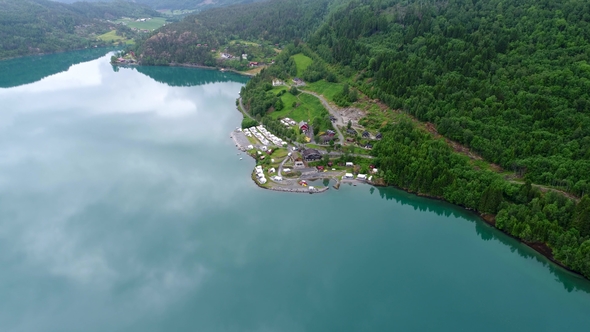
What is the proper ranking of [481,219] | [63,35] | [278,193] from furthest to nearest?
[63,35]
[278,193]
[481,219]

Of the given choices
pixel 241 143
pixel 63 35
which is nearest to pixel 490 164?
pixel 241 143

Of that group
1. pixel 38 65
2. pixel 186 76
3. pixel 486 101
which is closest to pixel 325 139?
pixel 486 101

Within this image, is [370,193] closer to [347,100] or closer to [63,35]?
[347,100]

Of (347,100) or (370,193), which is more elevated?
(347,100)

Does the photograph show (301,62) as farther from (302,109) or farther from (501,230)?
(501,230)

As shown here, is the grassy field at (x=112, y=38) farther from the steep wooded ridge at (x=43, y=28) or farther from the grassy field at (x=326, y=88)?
the grassy field at (x=326, y=88)

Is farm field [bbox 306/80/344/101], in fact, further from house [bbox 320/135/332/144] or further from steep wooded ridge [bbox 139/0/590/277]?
house [bbox 320/135/332/144]

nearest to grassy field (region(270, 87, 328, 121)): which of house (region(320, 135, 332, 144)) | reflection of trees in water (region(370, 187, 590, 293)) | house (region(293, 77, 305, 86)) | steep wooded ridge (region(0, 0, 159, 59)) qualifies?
house (region(293, 77, 305, 86))
